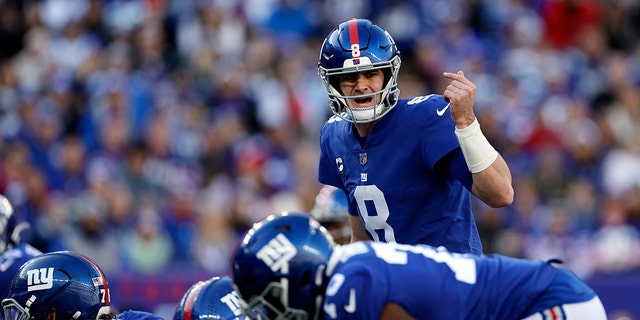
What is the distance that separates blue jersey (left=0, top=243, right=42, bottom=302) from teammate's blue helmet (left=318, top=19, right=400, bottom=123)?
191cm

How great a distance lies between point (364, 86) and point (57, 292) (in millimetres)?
1650

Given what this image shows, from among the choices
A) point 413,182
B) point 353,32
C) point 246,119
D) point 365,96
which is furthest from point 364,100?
point 246,119

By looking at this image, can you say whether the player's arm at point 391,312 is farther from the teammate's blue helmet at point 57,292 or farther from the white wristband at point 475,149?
the teammate's blue helmet at point 57,292

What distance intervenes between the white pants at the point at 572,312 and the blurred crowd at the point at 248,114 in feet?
20.9

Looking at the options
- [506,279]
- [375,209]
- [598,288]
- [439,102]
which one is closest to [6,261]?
[375,209]

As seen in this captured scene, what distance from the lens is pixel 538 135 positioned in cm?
1256

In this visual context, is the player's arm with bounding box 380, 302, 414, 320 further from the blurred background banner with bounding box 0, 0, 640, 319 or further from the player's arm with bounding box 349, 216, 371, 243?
the blurred background banner with bounding box 0, 0, 640, 319

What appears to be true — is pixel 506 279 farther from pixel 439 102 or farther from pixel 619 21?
pixel 619 21

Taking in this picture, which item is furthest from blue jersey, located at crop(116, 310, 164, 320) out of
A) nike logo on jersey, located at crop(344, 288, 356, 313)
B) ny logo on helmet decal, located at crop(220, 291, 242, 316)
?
nike logo on jersey, located at crop(344, 288, 356, 313)

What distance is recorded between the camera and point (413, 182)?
5059 mm

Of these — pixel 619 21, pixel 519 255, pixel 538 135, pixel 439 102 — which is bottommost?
pixel 519 255

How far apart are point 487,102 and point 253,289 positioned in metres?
9.39

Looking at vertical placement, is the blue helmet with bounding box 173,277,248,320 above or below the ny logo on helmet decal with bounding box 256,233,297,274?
below

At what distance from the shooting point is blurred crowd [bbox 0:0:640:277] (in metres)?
11.3
